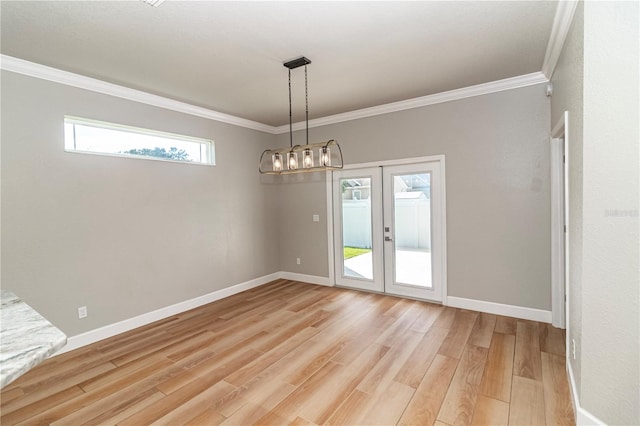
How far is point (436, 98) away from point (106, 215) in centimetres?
442

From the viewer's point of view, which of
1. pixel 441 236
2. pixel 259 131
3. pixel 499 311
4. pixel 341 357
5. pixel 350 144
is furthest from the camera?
pixel 259 131

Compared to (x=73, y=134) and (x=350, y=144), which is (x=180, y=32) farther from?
(x=350, y=144)

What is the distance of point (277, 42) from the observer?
271cm

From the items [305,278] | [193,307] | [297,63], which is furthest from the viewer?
[305,278]

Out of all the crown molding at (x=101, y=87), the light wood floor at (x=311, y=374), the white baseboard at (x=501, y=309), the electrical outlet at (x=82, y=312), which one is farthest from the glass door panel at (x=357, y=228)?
the electrical outlet at (x=82, y=312)

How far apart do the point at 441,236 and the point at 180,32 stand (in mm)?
3803

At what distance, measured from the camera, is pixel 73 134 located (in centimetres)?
338

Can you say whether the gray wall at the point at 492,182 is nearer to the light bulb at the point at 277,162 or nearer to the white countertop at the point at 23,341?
the light bulb at the point at 277,162

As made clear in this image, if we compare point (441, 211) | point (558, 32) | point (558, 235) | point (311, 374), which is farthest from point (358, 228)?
point (558, 32)

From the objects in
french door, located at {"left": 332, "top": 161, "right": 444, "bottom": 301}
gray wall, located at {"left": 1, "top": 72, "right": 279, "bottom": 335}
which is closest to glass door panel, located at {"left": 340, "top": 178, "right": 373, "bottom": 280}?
french door, located at {"left": 332, "top": 161, "right": 444, "bottom": 301}

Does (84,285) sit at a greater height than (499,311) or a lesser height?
greater

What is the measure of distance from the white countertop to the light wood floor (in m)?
1.17

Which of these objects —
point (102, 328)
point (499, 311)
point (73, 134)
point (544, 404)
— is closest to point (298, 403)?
point (544, 404)

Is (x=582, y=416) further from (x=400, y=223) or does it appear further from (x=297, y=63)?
(x=297, y=63)
